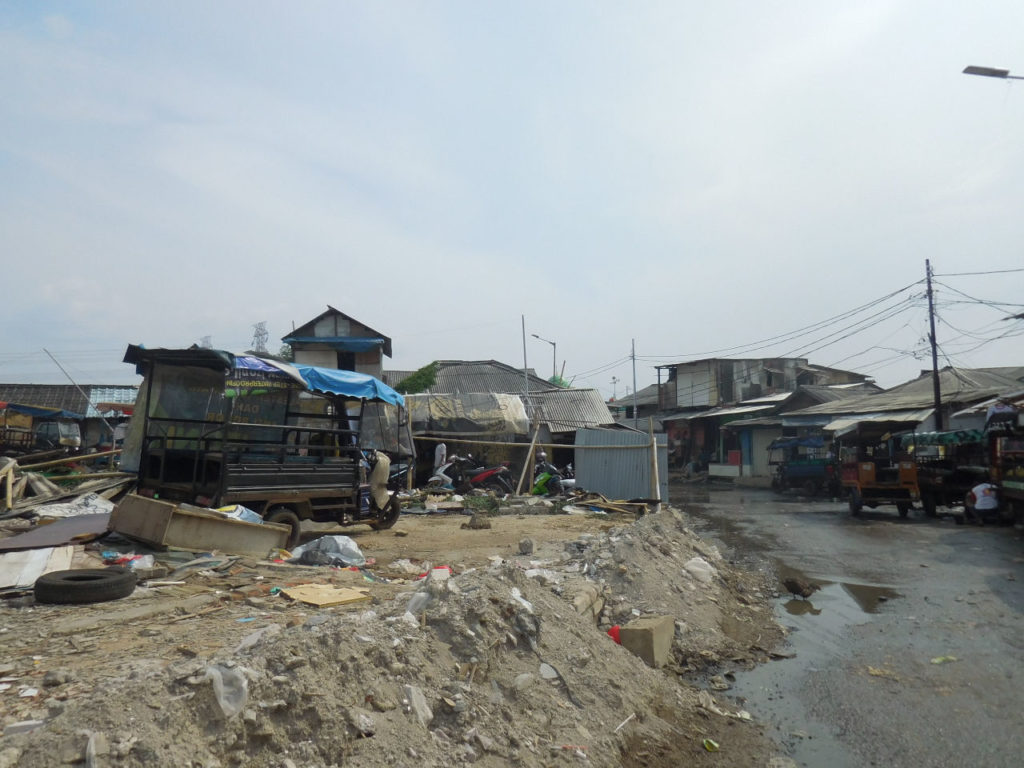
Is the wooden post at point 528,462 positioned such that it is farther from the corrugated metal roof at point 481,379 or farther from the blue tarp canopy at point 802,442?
the corrugated metal roof at point 481,379

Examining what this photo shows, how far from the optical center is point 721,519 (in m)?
16.9

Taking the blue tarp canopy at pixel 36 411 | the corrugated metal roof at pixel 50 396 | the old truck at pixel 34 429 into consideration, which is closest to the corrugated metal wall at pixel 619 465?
the old truck at pixel 34 429

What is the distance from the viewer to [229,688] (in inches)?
120

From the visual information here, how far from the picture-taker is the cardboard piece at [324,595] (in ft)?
18.0

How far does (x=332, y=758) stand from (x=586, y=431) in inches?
551

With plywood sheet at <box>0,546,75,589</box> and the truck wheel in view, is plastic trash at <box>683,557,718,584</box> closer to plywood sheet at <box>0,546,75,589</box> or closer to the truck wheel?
plywood sheet at <box>0,546,75,589</box>

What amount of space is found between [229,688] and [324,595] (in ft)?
8.71

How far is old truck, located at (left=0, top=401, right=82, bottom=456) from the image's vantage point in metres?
22.5

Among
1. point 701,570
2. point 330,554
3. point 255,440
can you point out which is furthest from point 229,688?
point 255,440

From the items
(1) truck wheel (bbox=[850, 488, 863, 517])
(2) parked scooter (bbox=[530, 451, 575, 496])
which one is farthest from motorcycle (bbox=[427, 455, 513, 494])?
(1) truck wheel (bbox=[850, 488, 863, 517])

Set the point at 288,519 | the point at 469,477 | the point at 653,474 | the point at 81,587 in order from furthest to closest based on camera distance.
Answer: the point at 469,477, the point at 653,474, the point at 288,519, the point at 81,587

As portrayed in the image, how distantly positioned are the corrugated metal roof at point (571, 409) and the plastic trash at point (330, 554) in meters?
18.7

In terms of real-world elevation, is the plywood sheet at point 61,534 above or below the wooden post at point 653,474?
below

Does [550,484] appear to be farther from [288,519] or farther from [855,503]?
[288,519]
